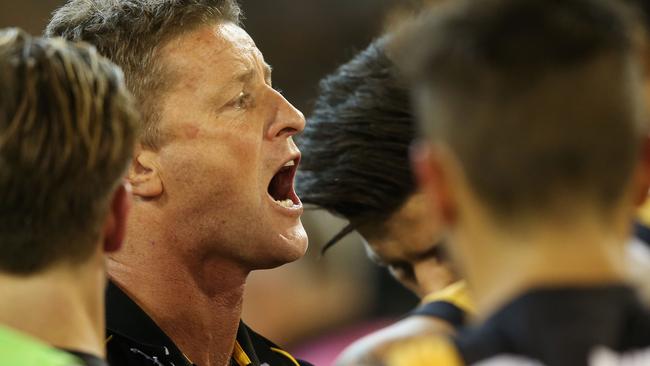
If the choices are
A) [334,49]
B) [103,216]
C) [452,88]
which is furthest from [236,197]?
[334,49]

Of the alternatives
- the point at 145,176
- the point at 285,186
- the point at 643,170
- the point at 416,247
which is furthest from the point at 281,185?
the point at 643,170

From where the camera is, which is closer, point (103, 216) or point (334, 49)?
point (103, 216)

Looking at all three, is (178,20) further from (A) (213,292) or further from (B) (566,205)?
(B) (566,205)

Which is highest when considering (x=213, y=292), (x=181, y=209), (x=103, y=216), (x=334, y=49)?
(x=103, y=216)

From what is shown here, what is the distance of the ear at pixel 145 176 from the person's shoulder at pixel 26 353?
53.9 inches

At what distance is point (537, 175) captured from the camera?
1422 millimetres

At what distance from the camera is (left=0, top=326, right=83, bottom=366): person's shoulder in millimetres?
1673

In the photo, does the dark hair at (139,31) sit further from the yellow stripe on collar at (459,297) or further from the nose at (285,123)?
the yellow stripe on collar at (459,297)

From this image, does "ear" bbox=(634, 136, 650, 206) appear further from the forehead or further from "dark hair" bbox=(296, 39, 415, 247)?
the forehead

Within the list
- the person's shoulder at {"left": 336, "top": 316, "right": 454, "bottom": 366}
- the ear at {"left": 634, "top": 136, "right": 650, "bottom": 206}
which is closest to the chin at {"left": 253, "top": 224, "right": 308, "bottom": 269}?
the person's shoulder at {"left": 336, "top": 316, "right": 454, "bottom": 366}

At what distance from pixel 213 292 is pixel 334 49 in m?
5.64

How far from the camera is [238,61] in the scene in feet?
10.5

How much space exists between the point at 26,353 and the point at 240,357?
61.0 inches

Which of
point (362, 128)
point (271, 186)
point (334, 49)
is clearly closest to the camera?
point (362, 128)
